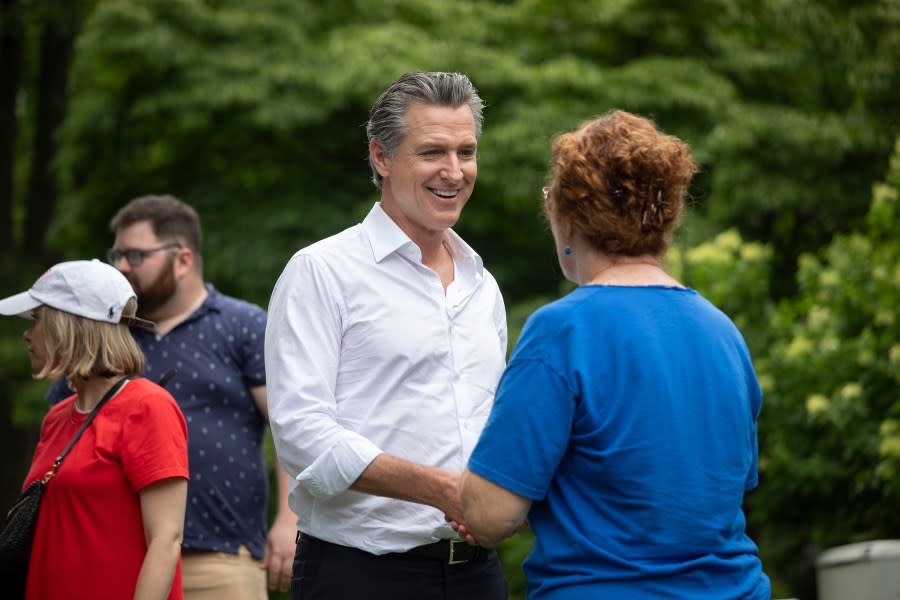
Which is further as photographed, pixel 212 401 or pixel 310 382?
pixel 212 401

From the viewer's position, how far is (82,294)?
147 inches

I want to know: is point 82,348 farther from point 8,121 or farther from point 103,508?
point 8,121

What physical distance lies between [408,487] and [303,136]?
1008cm

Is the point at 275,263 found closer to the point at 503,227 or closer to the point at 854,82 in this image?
the point at 503,227

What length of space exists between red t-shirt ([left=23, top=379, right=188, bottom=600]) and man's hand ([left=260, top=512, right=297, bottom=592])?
1082 millimetres

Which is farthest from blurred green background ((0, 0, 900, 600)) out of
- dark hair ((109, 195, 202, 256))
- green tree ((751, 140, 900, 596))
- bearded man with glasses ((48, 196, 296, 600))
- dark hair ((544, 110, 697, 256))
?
dark hair ((544, 110, 697, 256))

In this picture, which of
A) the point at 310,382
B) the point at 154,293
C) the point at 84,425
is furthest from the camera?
the point at 154,293

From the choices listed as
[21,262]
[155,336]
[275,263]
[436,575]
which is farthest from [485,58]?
[436,575]

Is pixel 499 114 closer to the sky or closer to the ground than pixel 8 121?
closer to the sky

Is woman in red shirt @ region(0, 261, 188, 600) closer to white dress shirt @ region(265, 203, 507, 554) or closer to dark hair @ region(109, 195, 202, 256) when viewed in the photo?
white dress shirt @ region(265, 203, 507, 554)

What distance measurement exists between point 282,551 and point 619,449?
2.37 metres

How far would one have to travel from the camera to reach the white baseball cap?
3730 mm

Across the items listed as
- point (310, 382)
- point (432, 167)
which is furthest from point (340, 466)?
point (432, 167)

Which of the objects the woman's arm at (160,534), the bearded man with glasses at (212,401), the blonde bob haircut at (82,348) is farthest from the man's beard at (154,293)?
the woman's arm at (160,534)
